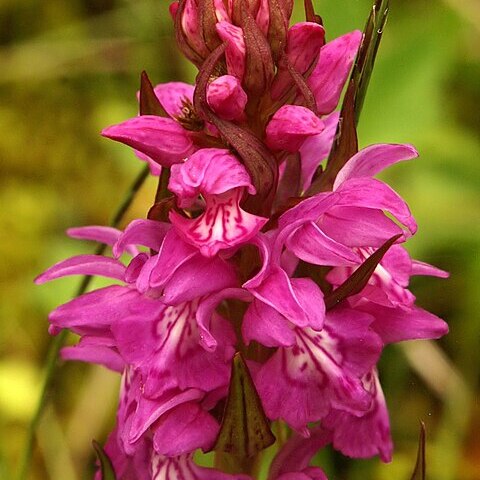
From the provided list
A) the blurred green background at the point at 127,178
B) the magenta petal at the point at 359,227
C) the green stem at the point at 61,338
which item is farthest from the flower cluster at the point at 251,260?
the blurred green background at the point at 127,178

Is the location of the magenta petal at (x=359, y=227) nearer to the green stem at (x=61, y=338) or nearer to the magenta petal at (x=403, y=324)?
the magenta petal at (x=403, y=324)

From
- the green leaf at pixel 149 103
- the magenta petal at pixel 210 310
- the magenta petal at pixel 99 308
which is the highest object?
the green leaf at pixel 149 103

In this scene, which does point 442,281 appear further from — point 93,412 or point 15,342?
point 15,342

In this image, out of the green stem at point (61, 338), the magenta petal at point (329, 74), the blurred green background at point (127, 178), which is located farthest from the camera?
the blurred green background at point (127, 178)

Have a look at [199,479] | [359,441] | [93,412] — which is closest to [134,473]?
[199,479]

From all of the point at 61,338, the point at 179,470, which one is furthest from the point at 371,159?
the point at 61,338

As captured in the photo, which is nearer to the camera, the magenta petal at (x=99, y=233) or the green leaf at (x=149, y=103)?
the green leaf at (x=149, y=103)

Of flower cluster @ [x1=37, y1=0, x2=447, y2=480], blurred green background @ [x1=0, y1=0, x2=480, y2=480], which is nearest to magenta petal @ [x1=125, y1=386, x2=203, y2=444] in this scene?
flower cluster @ [x1=37, y1=0, x2=447, y2=480]

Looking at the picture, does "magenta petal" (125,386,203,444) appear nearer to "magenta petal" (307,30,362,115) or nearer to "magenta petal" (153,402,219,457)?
"magenta petal" (153,402,219,457)
